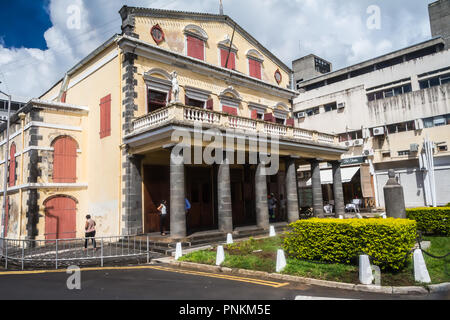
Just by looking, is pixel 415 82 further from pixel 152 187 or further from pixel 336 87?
pixel 152 187

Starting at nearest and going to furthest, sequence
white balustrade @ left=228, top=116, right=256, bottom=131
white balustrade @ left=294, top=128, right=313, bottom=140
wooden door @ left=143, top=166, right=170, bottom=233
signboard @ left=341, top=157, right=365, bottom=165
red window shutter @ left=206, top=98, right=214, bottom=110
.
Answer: white balustrade @ left=228, top=116, right=256, bottom=131
wooden door @ left=143, top=166, right=170, bottom=233
red window shutter @ left=206, top=98, right=214, bottom=110
white balustrade @ left=294, top=128, right=313, bottom=140
signboard @ left=341, top=157, right=365, bottom=165

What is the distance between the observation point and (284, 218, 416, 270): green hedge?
27.2ft

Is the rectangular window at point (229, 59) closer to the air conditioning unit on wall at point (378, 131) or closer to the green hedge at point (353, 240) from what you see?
the green hedge at point (353, 240)

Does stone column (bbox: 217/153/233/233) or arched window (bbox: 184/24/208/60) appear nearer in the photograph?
stone column (bbox: 217/153/233/233)

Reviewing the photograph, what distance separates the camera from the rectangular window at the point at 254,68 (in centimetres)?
2405

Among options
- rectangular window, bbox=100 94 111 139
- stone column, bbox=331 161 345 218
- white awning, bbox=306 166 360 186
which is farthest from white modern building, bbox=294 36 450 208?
rectangular window, bbox=100 94 111 139

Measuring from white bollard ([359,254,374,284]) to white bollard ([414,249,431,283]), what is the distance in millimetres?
1016

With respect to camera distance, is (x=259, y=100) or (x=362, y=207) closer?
(x=259, y=100)

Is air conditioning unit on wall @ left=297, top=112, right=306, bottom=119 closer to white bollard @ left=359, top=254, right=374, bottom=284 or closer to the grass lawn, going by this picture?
the grass lawn

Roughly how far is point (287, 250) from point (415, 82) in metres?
25.1

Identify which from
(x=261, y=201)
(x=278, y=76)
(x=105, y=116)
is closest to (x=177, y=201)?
(x=261, y=201)

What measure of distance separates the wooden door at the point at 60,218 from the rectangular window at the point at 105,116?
4.23 m
